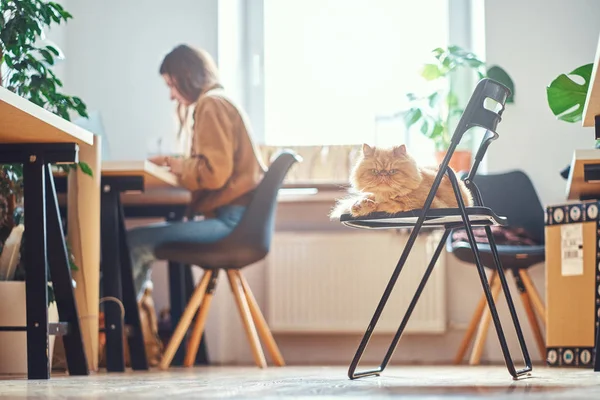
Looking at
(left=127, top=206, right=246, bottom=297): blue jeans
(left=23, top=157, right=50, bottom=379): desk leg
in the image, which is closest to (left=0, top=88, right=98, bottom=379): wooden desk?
(left=23, top=157, right=50, bottom=379): desk leg

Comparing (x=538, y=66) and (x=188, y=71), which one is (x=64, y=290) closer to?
(x=188, y=71)

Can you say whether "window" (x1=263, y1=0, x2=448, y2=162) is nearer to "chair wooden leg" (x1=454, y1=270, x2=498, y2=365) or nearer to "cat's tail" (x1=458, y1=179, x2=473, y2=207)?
"chair wooden leg" (x1=454, y1=270, x2=498, y2=365)

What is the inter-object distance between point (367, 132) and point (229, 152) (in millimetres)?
1347

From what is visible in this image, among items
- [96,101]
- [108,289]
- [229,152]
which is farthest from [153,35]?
[108,289]

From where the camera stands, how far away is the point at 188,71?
3.78 metres

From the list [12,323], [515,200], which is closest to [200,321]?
[12,323]

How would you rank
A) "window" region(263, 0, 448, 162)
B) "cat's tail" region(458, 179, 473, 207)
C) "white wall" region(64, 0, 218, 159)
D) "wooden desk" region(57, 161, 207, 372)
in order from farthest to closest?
"window" region(263, 0, 448, 162) → "white wall" region(64, 0, 218, 159) → "wooden desk" region(57, 161, 207, 372) → "cat's tail" region(458, 179, 473, 207)

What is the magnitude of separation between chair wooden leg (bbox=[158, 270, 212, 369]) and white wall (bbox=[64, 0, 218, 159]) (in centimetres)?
113

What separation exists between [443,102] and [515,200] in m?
0.70

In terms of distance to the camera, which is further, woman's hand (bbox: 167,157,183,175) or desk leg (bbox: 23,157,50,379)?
woman's hand (bbox: 167,157,183,175)

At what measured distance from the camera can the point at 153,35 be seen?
4.72 m

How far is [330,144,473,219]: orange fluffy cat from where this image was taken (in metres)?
2.27

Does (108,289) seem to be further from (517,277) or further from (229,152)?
(517,277)

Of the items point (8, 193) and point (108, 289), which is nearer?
point (8, 193)
